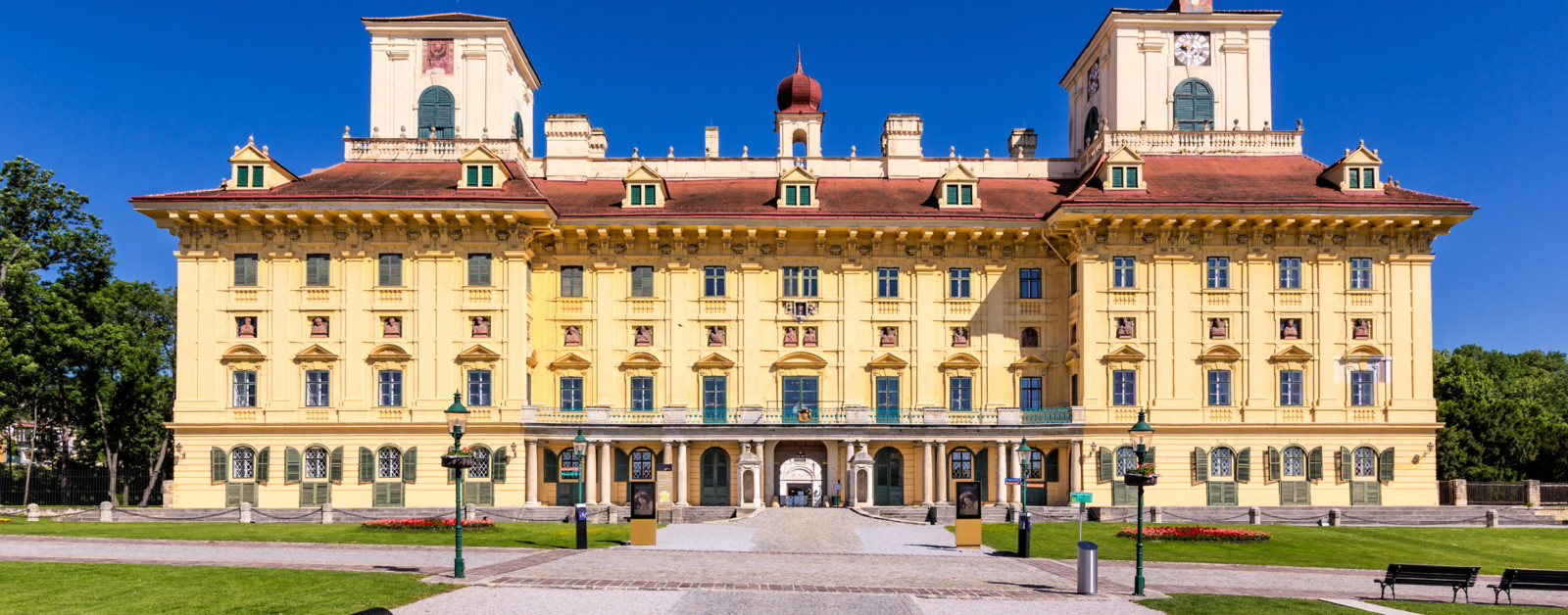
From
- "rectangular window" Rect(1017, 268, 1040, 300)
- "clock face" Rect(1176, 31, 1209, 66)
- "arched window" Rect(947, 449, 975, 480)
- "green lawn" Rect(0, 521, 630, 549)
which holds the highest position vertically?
"clock face" Rect(1176, 31, 1209, 66)

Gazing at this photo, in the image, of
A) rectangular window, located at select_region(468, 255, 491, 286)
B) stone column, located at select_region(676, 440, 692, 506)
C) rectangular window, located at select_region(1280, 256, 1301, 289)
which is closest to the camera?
stone column, located at select_region(676, 440, 692, 506)

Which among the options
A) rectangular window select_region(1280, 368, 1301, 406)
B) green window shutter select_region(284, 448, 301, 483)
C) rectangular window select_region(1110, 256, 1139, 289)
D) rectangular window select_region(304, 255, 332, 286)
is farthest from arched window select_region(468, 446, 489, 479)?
rectangular window select_region(1280, 368, 1301, 406)

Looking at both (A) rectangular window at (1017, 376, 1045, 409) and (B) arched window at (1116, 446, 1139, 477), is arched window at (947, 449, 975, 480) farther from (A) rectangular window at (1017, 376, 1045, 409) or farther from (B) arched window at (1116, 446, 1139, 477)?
(B) arched window at (1116, 446, 1139, 477)

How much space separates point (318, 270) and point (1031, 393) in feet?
101

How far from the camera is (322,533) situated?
1452 inches

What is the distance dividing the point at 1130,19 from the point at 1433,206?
16577 millimetres

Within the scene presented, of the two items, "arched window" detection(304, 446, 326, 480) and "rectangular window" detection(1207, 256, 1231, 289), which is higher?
"rectangular window" detection(1207, 256, 1231, 289)

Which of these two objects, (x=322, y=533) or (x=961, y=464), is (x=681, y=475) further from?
(x=322, y=533)

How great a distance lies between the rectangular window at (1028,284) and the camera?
53.4 metres

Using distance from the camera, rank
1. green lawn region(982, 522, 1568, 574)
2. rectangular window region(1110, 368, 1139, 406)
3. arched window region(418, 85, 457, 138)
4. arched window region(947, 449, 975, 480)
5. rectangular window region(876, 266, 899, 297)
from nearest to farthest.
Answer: green lawn region(982, 522, 1568, 574)
rectangular window region(1110, 368, 1139, 406)
arched window region(947, 449, 975, 480)
rectangular window region(876, 266, 899, 297)
arched window region(418, 85, 457, 138)

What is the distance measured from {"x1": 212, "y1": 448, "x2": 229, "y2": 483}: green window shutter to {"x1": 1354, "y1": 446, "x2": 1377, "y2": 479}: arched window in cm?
4607

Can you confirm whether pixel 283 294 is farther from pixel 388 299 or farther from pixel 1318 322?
pixel 1318 322

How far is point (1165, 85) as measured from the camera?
5844 cm

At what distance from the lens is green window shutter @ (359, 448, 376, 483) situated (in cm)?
4941
